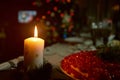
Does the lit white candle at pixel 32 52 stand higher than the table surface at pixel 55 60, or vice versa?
the lit white candle at pixel 32 52

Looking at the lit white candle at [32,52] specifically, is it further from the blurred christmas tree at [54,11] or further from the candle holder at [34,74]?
the blurred christmas tree at [54,11]

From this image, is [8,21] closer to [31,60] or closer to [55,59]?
[55,59]

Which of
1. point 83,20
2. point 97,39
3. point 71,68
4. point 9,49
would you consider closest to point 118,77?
point 71,68

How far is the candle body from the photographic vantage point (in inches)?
32.8

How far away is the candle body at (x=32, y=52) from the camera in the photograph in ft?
2.73

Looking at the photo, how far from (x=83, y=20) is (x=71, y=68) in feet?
12.5

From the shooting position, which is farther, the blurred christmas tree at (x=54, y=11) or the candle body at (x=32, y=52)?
the blurred christmas tree at (x=54, y=11)

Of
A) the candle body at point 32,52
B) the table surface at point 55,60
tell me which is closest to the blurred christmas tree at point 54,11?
the table surface at point 55,60

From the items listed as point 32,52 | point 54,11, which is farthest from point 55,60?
point 54,11

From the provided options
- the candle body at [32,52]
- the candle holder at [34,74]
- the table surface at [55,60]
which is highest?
the candle body at [32,52]

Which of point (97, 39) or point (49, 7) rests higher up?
point (49, 7)

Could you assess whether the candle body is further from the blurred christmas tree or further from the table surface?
the blurred christmas tree

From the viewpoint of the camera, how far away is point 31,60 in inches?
33.1

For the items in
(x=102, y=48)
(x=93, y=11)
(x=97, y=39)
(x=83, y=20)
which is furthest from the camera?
(x=93, y=11)
